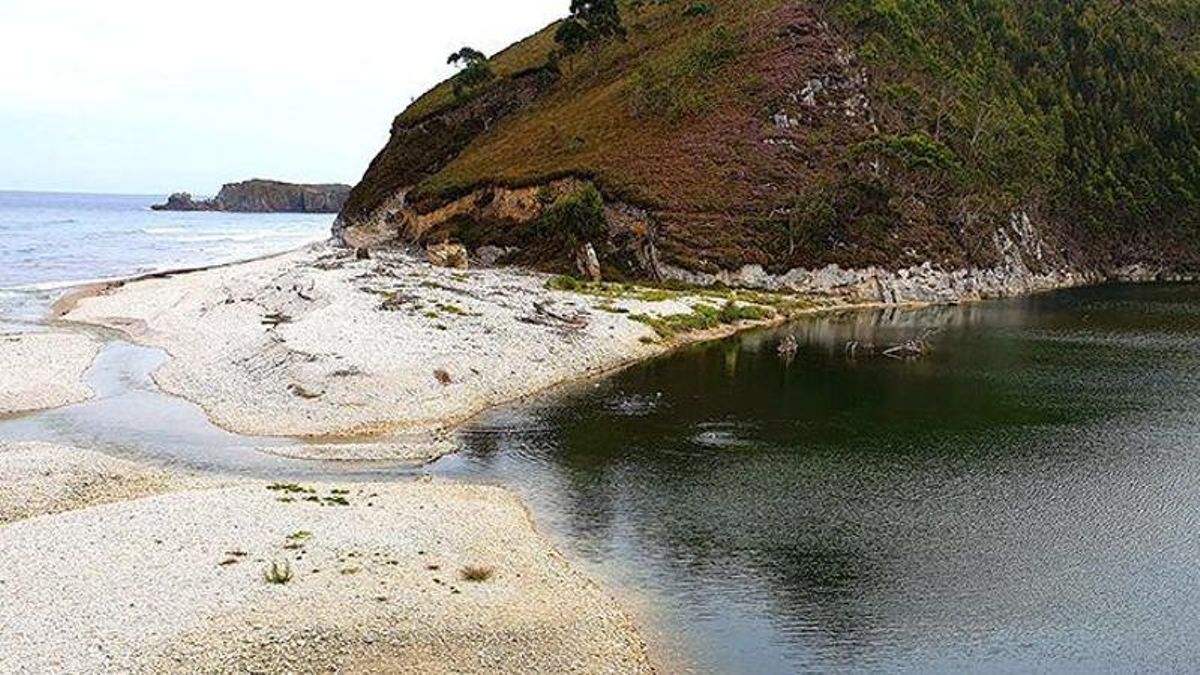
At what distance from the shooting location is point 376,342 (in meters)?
63.1

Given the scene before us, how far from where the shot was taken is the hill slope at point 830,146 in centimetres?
11588

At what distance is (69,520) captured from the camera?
34531mm

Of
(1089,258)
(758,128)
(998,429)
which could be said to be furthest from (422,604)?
(1089,258)

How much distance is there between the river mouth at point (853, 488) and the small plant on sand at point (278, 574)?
990cm

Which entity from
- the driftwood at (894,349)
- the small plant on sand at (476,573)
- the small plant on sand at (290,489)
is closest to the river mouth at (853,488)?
the driftwood at (894,349)

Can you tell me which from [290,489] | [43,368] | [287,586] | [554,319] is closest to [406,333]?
[554,319]

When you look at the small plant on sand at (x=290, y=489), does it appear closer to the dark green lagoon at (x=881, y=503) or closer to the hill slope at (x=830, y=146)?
the dark green lagoon at (x=881, y=503)

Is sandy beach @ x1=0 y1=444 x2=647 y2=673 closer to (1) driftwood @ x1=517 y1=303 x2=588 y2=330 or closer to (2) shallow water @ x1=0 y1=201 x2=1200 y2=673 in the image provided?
(2) shallow water @ x1=0 y1=201 x2=1200 y2=673

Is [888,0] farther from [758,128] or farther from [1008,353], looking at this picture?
[1008,353]

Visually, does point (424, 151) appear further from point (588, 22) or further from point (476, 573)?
point (476, 573)

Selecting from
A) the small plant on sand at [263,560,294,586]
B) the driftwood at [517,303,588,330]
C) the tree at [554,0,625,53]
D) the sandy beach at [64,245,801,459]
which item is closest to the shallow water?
the sandy beach at [64,245,801,459]

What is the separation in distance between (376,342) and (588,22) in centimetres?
10672

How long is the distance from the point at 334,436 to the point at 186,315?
45519 millimetres

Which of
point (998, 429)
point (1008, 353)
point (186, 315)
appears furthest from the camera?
point (186, 315)
